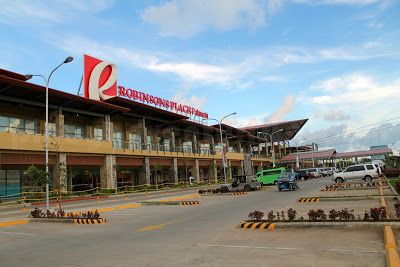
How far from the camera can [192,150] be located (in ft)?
223

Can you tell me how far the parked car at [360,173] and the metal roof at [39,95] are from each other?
87.6ft

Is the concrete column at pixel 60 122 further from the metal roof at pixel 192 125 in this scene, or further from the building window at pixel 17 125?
the metal roof at pixel 192 125

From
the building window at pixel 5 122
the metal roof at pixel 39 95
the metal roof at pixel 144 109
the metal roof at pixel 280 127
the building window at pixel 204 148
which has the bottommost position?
the building window at pixel 204 148

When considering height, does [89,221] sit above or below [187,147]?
below

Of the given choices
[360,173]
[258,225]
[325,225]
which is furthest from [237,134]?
[325,225]

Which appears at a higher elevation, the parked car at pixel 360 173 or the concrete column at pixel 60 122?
the concrete column at pixel 60 122

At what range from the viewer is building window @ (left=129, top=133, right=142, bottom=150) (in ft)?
171

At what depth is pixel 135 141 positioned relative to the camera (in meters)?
55.8

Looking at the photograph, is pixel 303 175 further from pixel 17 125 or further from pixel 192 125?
pixel 17 125

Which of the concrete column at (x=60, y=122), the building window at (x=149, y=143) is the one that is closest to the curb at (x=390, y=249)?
the concrete column at (x=60, y=122)

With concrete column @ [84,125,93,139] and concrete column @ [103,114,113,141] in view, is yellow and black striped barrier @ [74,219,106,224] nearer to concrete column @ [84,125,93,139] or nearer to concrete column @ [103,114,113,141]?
concrete column @ [103,114,113,141]

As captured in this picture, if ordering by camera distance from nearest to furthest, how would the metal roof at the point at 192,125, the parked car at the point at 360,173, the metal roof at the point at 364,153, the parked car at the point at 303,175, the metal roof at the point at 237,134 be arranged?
1. the parked car at the point at 360,173
2. the metal roof at the point at 192,125
3. the parked car at the point at 303,175
4. the metal roof at the point at 237,134
5. the metal roof at the point at 364,153

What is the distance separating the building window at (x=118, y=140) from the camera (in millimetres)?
49122

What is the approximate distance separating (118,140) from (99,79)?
8.31 m
